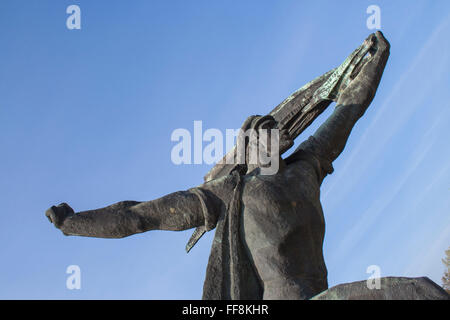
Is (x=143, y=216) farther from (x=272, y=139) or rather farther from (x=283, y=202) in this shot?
(x=272, y=139)

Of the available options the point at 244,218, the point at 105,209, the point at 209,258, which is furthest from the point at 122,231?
the point at 244,218

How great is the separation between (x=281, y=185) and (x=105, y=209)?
2.05 meters

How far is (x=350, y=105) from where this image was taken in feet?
22.9

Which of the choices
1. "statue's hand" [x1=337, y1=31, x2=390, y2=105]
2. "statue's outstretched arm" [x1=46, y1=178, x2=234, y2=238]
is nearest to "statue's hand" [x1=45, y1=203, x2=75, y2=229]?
"statue's outstretched arm" [x1=46, y1=178, x2=234, y2=238]

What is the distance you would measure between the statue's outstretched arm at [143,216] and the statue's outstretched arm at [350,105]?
1501 mm

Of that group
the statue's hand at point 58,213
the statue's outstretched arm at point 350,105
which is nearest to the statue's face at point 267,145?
the statue's outstretched arm at point 350,105

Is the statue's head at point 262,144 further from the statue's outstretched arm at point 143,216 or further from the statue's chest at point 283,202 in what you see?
the statue's outstretched arm at point 143,216

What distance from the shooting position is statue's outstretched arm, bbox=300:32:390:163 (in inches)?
262

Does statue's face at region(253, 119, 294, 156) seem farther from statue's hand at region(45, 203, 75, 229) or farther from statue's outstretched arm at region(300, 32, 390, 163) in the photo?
statue's hand at region(45, 203, 75, 229)

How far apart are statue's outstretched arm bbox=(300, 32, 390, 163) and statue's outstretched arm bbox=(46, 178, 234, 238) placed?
1.50m

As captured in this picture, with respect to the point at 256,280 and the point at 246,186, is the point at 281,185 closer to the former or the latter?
the point at 246,186
